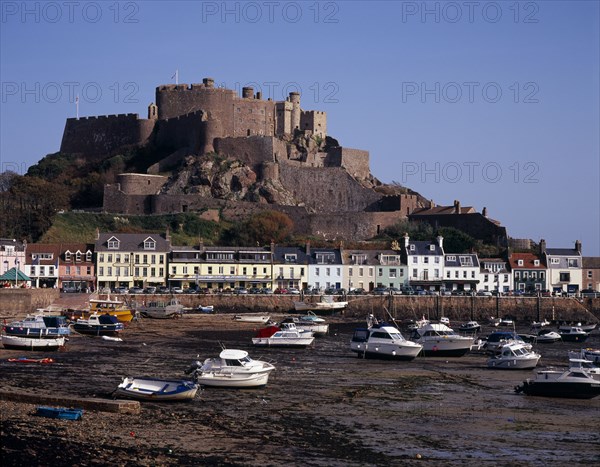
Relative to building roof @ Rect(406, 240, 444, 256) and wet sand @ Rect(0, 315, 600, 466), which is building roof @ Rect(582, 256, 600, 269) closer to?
building roof @ Rect(406, 240, 444, 256)

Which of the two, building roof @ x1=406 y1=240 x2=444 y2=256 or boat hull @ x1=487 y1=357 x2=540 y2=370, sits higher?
building roof @ x1=406 y1=240 x2=444 y2=256

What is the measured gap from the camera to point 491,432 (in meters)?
24.0

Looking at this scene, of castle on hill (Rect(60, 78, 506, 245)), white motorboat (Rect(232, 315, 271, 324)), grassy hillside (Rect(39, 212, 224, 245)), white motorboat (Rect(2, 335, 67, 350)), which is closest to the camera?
white motorboat (Rect(2, 335, 67, 350))

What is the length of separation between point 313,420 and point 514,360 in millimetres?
14984

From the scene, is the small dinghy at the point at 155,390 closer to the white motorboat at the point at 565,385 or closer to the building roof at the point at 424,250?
the white motorboat at the point at 565,385

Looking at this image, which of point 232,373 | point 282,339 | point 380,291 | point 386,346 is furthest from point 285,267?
point 232,373

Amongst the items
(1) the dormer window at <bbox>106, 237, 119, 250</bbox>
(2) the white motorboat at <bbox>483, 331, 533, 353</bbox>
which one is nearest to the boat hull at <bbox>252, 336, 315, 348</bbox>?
(2) the white motorboat at <bbox>483, 331, 533, 353</bbox>

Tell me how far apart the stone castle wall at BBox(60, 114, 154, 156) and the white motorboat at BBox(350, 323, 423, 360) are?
63.3 m

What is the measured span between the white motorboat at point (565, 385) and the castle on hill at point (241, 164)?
2430 inches

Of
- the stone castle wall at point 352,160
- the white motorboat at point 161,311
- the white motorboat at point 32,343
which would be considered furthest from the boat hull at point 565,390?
the stone castle wall at point 352,160

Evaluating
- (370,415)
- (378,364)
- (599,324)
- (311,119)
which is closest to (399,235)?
(311,119)

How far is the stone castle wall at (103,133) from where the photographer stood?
101 metres

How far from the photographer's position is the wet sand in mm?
20594

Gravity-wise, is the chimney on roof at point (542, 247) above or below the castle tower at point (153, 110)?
below
